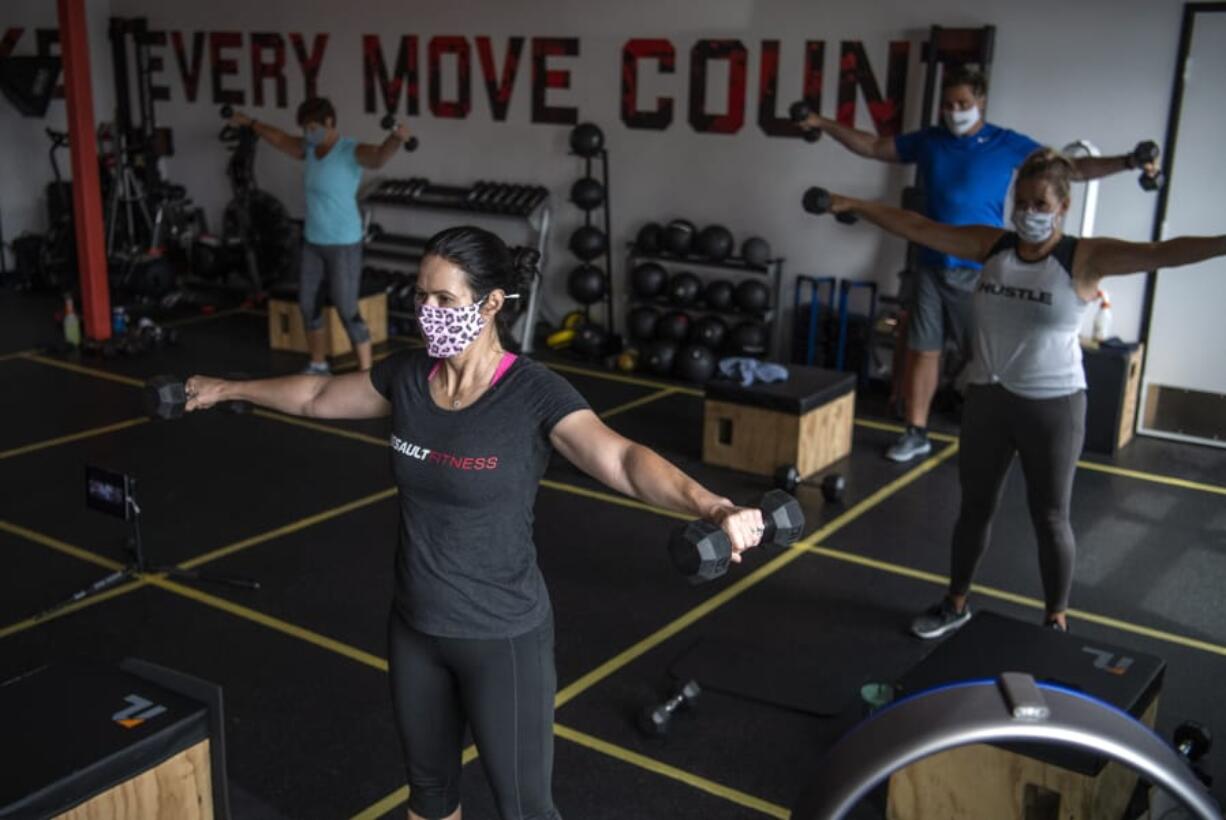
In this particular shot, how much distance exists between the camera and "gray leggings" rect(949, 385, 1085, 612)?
3.69m

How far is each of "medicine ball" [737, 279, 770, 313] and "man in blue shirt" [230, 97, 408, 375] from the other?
223 cm

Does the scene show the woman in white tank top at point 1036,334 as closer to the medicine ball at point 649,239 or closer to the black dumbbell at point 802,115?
the black dumbbell at point 802,115

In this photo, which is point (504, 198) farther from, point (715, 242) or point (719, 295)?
point (719, 295)

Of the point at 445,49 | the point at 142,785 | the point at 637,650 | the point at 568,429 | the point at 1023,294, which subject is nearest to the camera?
the point at 568,429

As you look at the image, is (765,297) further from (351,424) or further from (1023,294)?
(1023,294)

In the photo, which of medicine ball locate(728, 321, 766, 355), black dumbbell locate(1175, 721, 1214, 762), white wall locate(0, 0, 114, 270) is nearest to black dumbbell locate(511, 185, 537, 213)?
medicine ball locate(728, 321, 766, 355)

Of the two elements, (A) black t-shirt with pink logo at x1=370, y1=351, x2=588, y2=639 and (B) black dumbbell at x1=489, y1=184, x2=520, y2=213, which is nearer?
(A) black t-shirt with pink logo at x1=370, y1=351, x2=588, y2=639

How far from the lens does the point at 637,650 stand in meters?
4.17

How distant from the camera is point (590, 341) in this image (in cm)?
809

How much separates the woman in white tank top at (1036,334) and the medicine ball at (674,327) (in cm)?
383

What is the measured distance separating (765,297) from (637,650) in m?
3.83

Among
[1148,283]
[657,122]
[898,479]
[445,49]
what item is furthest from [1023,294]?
[445,49]

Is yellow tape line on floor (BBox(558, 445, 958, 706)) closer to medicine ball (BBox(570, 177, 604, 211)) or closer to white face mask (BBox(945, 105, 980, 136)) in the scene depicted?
white face mask (BBox(945, 105, 980, 136))

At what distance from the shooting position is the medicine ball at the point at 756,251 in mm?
7648
